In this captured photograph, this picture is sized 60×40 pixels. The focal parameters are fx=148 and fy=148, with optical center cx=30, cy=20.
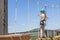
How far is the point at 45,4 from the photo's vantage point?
16.4ft

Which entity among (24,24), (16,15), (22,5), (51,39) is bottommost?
(51,39)

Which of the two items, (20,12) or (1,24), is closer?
(1,24)

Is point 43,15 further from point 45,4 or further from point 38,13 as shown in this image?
point 45,4

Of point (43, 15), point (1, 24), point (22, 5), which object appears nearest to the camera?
point (1, 24)

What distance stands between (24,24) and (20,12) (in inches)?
15.4

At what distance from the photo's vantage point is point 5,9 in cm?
326

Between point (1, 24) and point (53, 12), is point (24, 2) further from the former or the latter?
point (1, 24)

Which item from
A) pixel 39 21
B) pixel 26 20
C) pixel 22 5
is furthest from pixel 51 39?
pixel 22 5

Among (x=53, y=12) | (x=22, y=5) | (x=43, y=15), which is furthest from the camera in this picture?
(x=53, y=12)

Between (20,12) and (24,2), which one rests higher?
(24,2)

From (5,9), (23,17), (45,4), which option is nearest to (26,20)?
(23,17)

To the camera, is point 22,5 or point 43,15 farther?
point 22,5

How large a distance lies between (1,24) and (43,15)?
5.15 feet

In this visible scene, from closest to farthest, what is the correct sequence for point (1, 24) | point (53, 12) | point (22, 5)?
1. point (1, 24)
2. point (22, 5)
3. point (53, 12)
